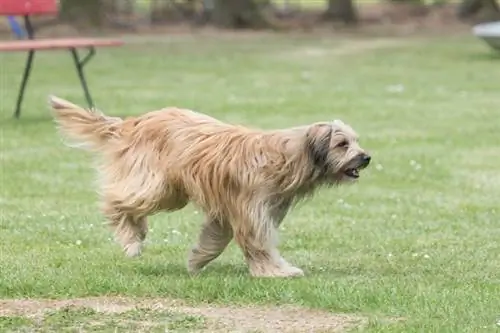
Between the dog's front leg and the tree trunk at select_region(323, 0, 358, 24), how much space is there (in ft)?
95.5

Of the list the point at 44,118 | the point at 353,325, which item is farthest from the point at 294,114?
the point at 353,325

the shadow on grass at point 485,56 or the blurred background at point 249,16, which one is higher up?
the shadow on grass at point 485,56

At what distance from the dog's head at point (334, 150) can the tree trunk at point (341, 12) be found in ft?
95.9

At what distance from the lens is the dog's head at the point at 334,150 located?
7121 millimetres

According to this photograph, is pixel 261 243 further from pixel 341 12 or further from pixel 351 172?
pixel 341 12

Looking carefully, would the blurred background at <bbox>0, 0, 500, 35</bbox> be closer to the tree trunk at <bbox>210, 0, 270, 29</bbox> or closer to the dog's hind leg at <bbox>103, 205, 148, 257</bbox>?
the tree trunk at <bbox>210, 0, 270, 29</bbox>

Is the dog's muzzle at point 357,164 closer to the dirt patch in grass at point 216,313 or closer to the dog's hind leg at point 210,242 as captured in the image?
the dog's hind leg at point 210,242

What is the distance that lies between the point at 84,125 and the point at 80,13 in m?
25.0

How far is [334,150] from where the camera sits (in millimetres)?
7141

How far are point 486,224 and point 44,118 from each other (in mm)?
7952

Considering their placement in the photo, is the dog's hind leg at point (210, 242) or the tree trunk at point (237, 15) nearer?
the dog's hind leg at point (210, 242)

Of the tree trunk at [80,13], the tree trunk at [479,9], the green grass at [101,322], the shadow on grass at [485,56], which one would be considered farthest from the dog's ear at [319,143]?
the tree trunk at [479,9]

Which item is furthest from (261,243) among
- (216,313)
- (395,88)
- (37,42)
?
(395,88)

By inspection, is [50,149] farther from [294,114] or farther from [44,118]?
[294,114]
